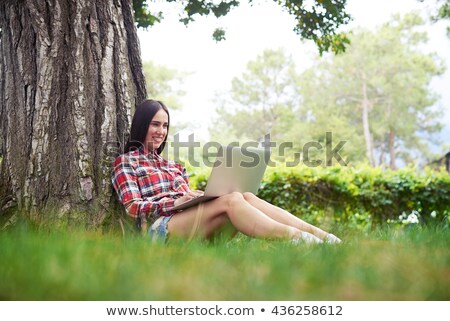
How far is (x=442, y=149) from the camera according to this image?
2869 centimetres

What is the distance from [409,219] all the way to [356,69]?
784 inches

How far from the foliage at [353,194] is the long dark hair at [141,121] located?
3534mm

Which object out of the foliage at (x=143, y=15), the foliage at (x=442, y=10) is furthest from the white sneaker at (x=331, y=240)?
the foliage at (x=442, y=10)

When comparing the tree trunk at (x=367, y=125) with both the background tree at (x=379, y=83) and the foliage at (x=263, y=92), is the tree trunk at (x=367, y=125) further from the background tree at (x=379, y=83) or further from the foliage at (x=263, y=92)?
the foliage at (x=263, y=92)

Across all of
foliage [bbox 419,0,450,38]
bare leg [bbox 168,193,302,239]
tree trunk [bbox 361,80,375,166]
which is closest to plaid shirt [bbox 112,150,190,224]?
bare leg [bbox 168,193,302,239]

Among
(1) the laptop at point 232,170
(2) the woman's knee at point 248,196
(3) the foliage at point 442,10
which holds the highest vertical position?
(3) the foliage at point 442,10

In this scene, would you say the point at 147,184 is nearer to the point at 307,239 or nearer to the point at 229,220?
the point at 229,220

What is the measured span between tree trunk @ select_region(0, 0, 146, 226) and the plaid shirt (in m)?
0.16

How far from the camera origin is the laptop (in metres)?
3.06

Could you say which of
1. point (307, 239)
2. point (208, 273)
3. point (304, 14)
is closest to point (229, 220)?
point (307, 239)

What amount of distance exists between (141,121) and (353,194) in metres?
4.27

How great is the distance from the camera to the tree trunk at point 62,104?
339 cm

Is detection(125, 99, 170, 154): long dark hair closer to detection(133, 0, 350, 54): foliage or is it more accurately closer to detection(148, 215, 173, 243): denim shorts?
detection(148, 215, 173, 243): denim shorts
